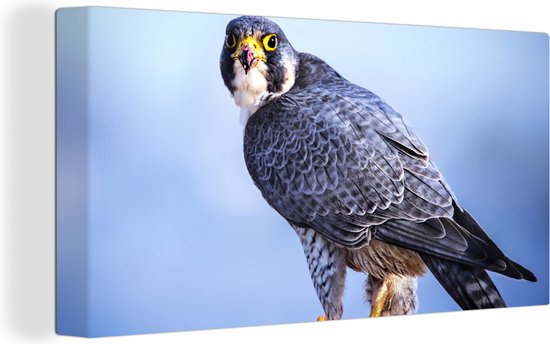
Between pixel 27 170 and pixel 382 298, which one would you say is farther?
pixel 382 298

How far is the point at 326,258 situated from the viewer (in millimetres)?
3199

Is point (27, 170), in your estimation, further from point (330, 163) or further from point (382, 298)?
point (382, 298)

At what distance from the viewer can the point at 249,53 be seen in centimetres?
308

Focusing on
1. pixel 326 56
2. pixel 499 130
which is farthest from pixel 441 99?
pixel 326 56

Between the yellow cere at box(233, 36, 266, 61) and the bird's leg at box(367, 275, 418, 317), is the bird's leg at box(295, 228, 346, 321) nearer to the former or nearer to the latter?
the bird's leg at box(367, 275, 418, 317)

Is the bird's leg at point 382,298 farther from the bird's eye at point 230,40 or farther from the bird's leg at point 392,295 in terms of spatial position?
the bird's eye at point 230,40

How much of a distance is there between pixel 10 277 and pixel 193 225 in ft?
2.21

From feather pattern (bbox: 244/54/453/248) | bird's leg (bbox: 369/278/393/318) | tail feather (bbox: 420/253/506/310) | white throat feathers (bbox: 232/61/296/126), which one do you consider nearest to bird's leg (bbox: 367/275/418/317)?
bird's leg (bbox: 369/278/393/318)

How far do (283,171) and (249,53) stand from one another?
1.54 feet

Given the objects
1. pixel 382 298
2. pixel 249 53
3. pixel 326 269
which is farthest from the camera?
pixel 382 298

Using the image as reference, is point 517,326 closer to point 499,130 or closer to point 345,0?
point 499,130

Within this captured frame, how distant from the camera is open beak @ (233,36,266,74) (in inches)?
121

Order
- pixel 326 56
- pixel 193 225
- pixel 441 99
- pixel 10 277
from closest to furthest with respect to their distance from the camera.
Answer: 1. pixel 10 277
2. pixel 193 225
3. pixel 326 56
4. pixel 441 99

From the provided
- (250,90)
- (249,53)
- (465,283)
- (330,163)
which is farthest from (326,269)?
(249,53)
